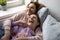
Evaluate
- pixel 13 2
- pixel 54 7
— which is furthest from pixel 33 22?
pixel 13 2

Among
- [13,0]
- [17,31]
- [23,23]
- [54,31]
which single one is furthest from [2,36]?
[13,0]

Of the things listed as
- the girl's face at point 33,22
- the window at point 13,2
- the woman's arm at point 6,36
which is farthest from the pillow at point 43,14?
the window at point 13,2

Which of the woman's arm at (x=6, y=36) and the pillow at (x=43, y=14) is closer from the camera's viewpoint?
the woman's arm at (x=6, y=36)

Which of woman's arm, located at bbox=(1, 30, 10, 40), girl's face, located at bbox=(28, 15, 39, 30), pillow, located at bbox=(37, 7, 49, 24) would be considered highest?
pillow, located at bbox=(37, 7, 49, 24)

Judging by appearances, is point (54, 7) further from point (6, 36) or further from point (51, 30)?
point (6, 36)

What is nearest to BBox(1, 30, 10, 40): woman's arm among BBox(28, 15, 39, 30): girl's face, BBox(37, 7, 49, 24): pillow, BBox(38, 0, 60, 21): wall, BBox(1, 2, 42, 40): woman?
BBox(1, 2, 42, 40): woman

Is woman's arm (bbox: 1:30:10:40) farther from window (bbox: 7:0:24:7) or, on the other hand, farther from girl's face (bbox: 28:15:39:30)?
window (bbox: 7:0:24:7)

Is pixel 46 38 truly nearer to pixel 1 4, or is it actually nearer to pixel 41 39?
pixel 41 39

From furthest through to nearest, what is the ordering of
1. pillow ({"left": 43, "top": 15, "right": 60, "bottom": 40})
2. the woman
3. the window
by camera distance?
the window < the woman < pillow ({"left": 43, "top": 15, "right": 60, "bottom": 40})

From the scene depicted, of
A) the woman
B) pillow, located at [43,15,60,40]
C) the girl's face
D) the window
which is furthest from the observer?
the window

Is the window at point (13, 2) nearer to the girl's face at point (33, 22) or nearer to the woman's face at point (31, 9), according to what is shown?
the woman's face at point (31, 9)

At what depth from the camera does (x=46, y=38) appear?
1.30 metres

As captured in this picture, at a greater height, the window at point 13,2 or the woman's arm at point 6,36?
the window at point 13,2

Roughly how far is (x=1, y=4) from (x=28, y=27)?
25.0 inches
